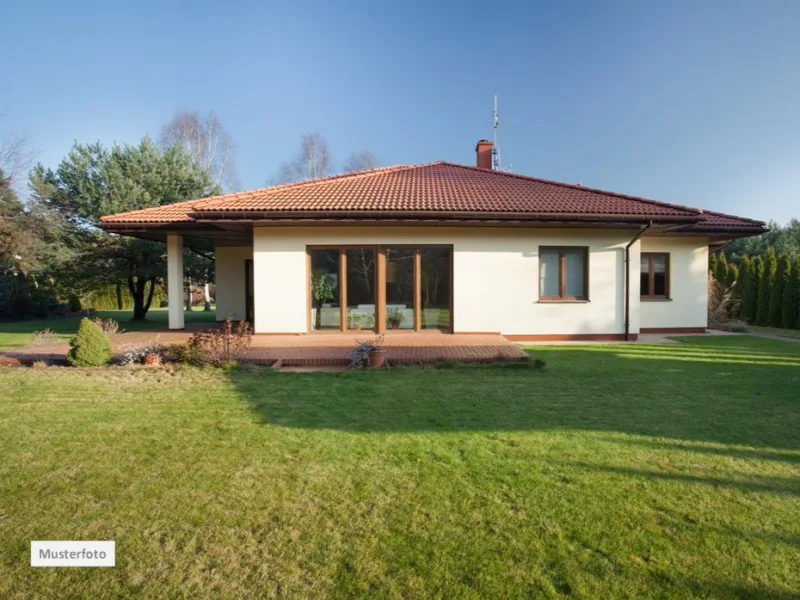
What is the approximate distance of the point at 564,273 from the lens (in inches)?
499

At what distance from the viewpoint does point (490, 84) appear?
21.6 m

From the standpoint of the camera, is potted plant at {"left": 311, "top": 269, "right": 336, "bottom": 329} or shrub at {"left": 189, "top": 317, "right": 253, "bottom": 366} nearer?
shrub at {"left": 189, "top": 317, "right": 253, "bottom": 366}

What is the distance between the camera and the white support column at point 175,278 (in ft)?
45.1

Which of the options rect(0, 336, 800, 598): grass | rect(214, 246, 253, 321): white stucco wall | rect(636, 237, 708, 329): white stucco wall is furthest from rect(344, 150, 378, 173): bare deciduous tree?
rect(0, 336, 800, 598): grass

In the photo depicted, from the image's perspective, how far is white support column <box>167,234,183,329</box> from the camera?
1373 centimetres

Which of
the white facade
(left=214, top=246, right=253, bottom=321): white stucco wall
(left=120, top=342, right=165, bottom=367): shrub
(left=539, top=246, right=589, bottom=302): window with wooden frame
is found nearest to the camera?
(left=120, top=342, right=165, bottom=367): shrub

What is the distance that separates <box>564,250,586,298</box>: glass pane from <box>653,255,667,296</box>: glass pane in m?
3.73

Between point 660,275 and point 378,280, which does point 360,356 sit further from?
point 660,275

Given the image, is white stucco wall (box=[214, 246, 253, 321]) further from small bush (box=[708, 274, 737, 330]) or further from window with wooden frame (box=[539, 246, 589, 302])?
small bush (box=[708, 274, 737, 330])

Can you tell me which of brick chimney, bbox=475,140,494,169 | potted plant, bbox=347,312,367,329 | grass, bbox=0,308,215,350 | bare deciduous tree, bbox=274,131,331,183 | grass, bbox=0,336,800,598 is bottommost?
grass, bbox=0,336,800,598

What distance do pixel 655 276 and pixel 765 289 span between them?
32.9 ft

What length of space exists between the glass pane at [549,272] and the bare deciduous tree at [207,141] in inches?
944

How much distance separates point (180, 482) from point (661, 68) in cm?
1848

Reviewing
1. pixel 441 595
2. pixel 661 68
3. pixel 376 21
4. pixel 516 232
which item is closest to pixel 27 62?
pixel 376 21
